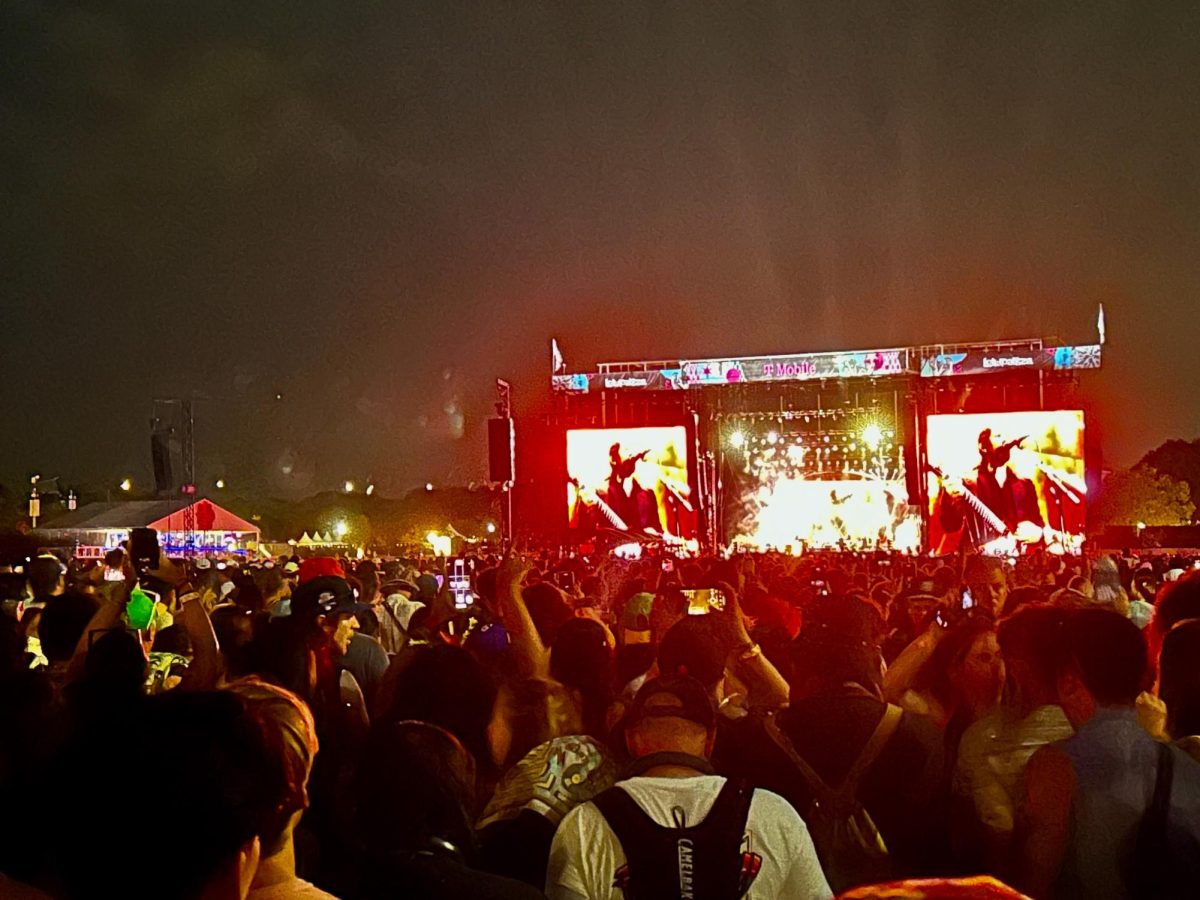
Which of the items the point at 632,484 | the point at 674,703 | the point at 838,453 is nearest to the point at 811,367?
the point at 838,453

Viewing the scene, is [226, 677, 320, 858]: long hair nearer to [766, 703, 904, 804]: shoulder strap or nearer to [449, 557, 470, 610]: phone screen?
[766, 703, 904, 804]: shoulder strap

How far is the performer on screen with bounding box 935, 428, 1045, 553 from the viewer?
3806cm

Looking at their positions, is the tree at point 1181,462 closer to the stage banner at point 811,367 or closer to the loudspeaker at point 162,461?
the stage banner at point 811,367

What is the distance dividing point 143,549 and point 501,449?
33.3 metres

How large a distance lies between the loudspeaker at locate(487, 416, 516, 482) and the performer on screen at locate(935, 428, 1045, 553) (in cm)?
1415

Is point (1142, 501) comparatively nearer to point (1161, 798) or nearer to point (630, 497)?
point (630, 497)

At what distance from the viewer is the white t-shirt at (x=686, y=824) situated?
2795 mm

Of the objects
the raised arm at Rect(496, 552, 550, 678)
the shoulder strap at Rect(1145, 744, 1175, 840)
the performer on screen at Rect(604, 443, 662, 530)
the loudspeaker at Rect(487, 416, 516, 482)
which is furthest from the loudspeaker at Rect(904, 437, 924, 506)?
the shoulder strap at Rect(1145, 744, 1175, 840)

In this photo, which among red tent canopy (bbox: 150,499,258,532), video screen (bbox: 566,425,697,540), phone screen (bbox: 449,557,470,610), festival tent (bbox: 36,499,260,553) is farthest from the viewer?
red tent canopy (bbox: 150,499,258,532)

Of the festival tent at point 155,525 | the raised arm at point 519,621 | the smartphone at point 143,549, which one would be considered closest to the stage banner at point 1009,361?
the festival tent at point 155,525

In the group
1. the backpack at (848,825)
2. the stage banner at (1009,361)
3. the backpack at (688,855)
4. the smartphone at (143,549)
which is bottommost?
the backpack at (848,825)

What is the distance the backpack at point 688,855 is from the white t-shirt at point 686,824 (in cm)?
2

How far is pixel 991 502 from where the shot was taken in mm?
38500

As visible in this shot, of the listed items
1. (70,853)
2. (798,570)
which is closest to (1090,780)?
(70,853)
